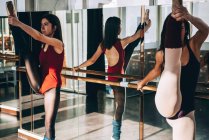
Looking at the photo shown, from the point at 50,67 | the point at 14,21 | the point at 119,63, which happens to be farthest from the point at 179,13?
the point at 14,21

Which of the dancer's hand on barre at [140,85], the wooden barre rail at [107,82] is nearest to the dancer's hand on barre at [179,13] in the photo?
the wooden barre rail at [107,82]

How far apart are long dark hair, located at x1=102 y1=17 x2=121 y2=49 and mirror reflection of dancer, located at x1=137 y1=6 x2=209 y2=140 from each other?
85cm

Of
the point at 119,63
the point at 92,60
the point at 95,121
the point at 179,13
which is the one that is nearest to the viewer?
the point at 179,13

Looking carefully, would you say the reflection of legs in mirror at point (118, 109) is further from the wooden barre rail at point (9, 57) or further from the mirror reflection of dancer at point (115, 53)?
the wooden barre rail at point (9, 57)

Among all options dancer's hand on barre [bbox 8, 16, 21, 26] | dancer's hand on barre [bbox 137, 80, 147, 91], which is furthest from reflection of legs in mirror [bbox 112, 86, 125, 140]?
dancer's hand on barre [bbox 8, 16, 21, 26]

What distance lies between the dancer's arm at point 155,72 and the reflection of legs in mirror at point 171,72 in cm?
19

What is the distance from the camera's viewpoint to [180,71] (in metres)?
2.70

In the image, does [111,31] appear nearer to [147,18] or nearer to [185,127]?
[147,18]

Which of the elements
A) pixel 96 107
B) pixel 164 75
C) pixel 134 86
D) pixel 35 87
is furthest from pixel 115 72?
pixel 35 87

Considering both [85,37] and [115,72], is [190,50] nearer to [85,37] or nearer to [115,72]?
[115,72]

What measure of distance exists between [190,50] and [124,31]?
3.19 feet

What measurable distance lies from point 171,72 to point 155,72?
0.36 m

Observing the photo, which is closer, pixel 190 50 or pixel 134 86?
pixel 190 50

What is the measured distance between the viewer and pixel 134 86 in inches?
133
